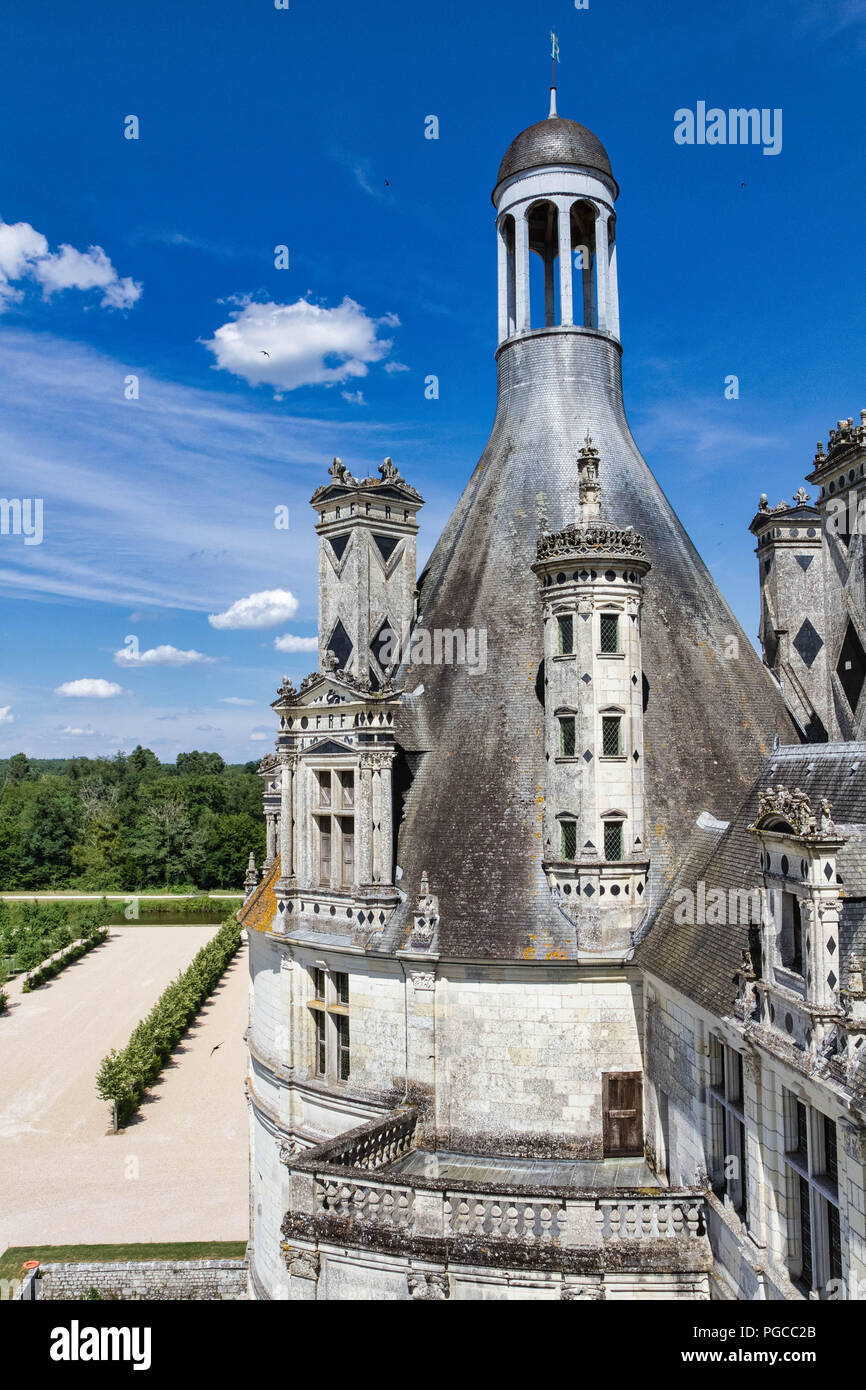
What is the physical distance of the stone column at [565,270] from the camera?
26.6 m

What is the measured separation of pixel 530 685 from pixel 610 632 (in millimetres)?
2578

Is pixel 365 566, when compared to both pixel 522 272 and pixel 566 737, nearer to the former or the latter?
pixel 566 737

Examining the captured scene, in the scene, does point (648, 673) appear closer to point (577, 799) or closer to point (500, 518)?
point (577, 799)

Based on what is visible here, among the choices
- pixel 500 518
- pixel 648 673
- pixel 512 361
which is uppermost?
pixel 512 361

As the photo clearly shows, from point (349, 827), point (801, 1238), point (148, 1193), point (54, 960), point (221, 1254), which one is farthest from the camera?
point (54, 960)

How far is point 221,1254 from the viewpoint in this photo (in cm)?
3088

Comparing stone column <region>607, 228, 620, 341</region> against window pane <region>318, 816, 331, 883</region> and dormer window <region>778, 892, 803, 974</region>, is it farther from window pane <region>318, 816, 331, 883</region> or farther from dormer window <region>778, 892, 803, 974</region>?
dormer window <region>778, 892, 803, 974</region>

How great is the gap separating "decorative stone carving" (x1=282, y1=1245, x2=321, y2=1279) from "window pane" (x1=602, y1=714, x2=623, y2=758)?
1058 centimetres

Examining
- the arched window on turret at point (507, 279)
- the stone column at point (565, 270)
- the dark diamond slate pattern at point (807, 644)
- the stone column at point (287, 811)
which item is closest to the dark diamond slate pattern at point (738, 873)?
the dark diamond slate pattern at point (807, 644)

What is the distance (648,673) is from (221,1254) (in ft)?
74.6

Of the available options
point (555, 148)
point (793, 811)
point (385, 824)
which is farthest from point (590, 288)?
point (793, 811)

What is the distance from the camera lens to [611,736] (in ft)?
67.1

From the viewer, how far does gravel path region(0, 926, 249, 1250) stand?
3425 cm
